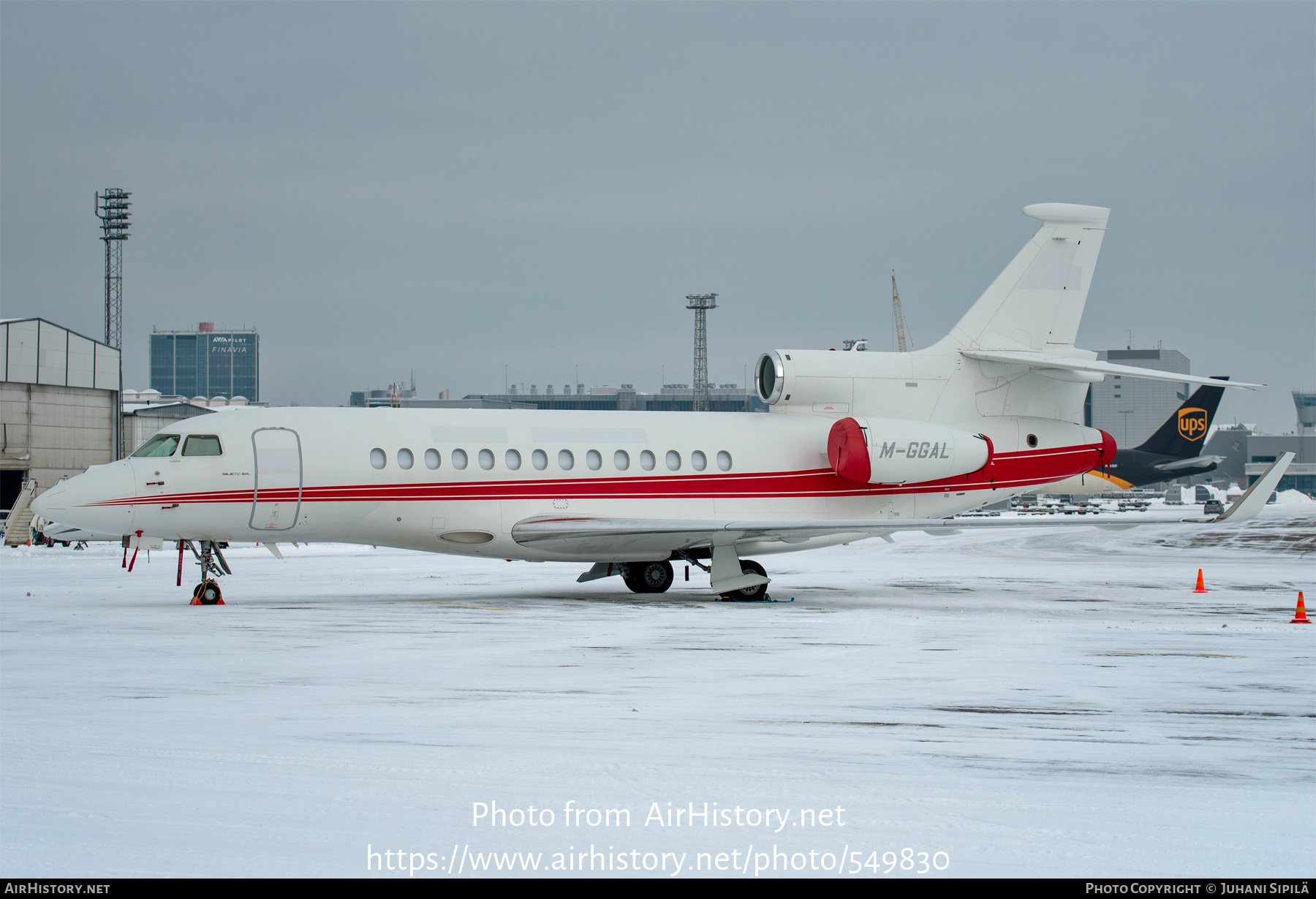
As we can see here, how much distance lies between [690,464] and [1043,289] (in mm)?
8074

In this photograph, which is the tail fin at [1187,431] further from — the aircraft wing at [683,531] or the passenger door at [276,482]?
the passenger door at [276,482]

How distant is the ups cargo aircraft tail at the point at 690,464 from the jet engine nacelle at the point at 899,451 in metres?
0.04

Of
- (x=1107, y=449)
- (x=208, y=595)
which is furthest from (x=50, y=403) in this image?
(x=1107, y=449)

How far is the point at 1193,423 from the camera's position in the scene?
44938 millimetres

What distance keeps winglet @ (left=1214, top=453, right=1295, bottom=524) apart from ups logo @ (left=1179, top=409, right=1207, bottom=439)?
75.5 ft

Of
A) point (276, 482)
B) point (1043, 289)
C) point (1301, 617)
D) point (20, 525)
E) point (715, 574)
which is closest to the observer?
point (1301, 617)

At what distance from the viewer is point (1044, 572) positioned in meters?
28.1

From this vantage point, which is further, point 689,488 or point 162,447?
point 689,488

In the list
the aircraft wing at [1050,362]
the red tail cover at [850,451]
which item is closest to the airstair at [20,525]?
the red tail cover at [850,451]

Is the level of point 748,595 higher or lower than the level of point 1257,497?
lower

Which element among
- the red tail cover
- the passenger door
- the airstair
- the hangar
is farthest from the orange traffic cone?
the hangar

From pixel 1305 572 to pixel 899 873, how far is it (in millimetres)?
26326

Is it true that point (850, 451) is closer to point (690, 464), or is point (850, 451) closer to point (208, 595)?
point (690, 464)
